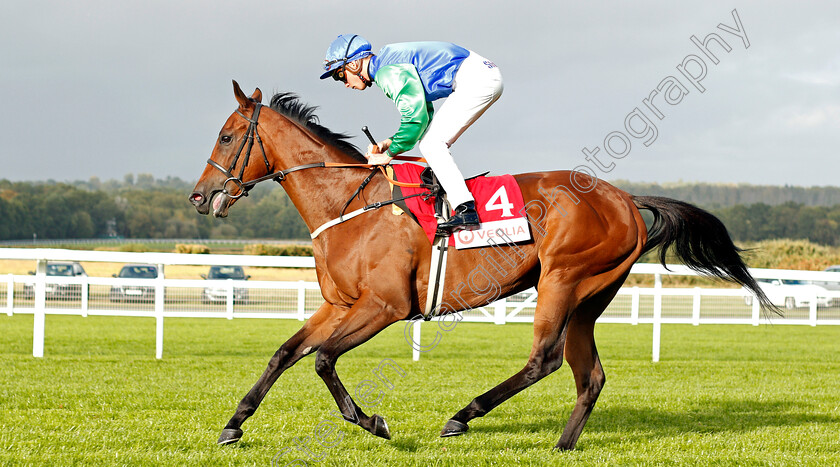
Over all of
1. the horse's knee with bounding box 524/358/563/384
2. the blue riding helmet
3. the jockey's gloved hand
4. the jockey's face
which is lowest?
the horse's knee with bounding box 524/358/563/384

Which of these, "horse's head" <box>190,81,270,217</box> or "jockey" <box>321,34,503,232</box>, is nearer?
"jockey" <box>321,34,503,232</box>

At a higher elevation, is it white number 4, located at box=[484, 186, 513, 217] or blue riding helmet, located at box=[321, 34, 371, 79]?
→ blue riding helmet, located at box=[321, 34, 371, 79]

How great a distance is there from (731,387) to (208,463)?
204 inches

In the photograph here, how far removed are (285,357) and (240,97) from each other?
1502 mm

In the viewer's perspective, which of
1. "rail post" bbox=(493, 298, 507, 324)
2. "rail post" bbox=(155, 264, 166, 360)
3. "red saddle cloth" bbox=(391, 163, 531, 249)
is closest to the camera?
"red saddle cloth" bbox=(391, 163, 531, 249)

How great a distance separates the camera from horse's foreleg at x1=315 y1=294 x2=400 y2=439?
3826 mm

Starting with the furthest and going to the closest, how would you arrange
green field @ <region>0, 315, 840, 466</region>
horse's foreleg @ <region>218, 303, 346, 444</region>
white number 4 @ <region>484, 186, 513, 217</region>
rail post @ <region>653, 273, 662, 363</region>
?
rail post @ <region>653, 273, 662, 363</region> → white number 4 @ <region>484, 186, 513, 217</region> → horse's foreleg @ <region>218, 303, 346, 444</region> → green field @ <region>0, 315, 840, 466</region>

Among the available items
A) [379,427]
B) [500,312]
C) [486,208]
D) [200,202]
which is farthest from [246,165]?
[500,312]

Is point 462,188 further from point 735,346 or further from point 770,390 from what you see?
point 735,346

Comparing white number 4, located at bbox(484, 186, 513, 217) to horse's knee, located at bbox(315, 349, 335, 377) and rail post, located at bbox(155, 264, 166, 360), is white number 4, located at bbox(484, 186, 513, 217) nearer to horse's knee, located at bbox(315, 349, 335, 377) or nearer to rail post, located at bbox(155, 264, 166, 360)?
horse's knee, located at bbox(315, 349, 335, 377)

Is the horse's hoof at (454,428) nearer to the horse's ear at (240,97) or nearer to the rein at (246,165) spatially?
the rein at (246,165)

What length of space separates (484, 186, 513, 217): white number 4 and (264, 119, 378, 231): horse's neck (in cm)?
75

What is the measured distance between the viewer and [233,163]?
4273 mm

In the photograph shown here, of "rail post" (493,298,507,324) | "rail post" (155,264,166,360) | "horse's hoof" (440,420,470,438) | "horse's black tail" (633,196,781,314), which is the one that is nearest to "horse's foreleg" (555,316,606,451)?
"horse's hoof" (440,420,470,438)
